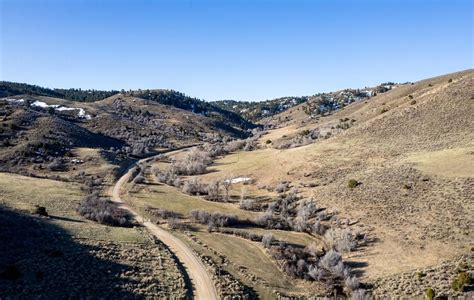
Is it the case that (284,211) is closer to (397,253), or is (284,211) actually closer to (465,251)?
(397,253)

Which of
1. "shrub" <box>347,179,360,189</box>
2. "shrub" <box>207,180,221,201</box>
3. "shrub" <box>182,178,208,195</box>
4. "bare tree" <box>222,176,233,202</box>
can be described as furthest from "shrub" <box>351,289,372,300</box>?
"shrub" <box>182,178,208,195</box>

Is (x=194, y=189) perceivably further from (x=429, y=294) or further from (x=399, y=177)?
(x=429, y=294)

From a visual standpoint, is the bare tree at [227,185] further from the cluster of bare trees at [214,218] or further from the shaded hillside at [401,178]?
the cluster of bare trees at [214,218]

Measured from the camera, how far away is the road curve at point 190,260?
3258 cm

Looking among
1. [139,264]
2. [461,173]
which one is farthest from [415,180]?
[139,264]

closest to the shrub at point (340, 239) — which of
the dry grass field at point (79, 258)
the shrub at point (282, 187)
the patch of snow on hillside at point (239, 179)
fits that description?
the shrub at point (282, 187)

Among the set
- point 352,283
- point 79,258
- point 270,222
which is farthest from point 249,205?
point 79,258

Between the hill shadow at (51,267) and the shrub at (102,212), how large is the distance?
8206 millimetres

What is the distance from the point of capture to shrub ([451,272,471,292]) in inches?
1320

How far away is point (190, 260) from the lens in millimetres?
38438

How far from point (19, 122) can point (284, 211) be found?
8390 cm

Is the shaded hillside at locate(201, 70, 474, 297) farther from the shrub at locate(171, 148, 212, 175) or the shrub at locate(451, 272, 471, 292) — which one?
the shrub at locate(171, 148, 212, 175)

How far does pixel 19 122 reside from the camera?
352 ft

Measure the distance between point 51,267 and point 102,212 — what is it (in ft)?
53.2
